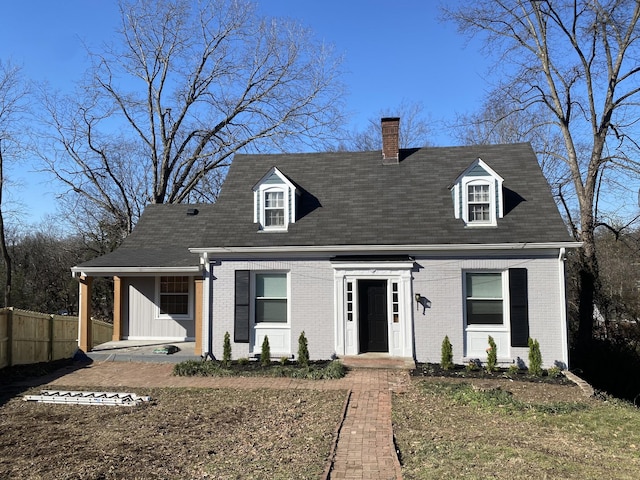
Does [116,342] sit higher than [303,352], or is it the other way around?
[303,352]

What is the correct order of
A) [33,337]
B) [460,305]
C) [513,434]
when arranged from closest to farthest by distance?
[513,434] < [460,305] < [33,337]

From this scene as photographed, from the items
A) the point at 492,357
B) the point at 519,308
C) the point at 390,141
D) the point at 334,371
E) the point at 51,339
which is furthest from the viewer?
the point at 390,141

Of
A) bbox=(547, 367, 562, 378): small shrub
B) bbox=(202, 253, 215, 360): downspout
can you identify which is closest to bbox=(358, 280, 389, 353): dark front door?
bbox=(547, 367, 562, 378): small shrub

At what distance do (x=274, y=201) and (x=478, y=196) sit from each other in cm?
578

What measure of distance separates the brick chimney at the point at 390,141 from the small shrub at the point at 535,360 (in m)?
7.16

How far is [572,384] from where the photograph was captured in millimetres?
11266

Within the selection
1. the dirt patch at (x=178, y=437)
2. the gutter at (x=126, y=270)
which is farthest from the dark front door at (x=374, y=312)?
the gutter at (x=126, y=270)

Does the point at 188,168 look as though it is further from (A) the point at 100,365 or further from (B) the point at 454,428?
(B) the point at 454,428

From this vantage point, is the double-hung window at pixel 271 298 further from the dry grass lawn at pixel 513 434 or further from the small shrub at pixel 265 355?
the dry grass lawn at pixel 513 434

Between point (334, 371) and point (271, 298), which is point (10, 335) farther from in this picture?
point (334, 371)

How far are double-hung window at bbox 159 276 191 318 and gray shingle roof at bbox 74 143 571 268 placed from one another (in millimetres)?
1022

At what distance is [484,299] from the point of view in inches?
517

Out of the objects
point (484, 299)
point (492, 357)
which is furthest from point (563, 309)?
point (492, 357)

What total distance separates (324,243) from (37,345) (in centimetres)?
886
